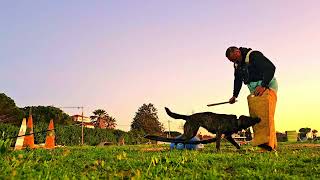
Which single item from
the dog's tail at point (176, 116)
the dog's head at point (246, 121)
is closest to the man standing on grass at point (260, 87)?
the dog's head at point (246, 121)

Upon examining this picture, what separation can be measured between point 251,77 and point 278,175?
598cm

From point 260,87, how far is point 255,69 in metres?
0.55

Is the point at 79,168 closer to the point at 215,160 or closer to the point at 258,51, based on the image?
the point at 215,160

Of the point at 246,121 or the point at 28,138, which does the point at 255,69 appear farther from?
the point at 28,138

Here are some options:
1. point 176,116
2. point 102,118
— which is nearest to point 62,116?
point 102,118

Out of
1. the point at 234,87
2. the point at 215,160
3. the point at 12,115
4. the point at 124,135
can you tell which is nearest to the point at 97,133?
the point at 124,135

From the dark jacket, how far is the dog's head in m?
1.01

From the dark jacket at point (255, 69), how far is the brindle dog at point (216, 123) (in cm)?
121

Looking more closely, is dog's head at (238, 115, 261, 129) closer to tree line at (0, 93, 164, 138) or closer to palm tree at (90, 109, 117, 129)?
tree line at (0, 93, 164, 138)

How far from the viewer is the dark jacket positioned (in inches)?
401

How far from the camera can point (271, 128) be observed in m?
10.3

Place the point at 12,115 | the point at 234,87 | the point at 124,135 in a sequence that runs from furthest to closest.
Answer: the point at 12,115, the point at 124,135, the point at 234,87

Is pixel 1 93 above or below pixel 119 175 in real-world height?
above

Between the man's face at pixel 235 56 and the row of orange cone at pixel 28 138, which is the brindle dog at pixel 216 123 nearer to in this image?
the man's face at pixel 235 56
